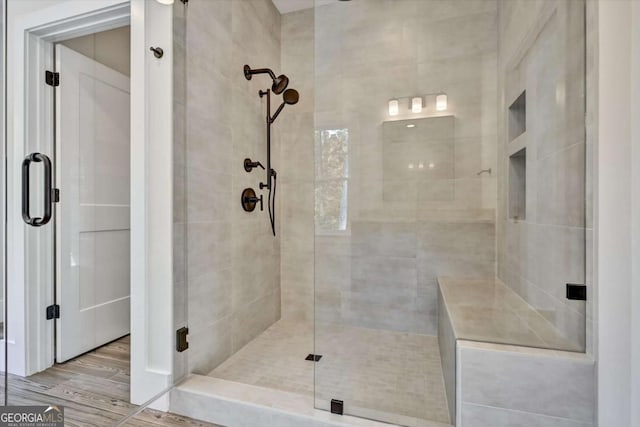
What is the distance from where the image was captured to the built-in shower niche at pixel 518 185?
148 cm

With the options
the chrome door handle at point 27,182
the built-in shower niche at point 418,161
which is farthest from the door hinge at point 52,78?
the built-in shower niche at point 418,161

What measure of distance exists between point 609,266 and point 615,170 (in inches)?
12.8

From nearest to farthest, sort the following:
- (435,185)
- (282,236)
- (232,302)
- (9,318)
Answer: (9,318), (435,185), (232,302), (282,236)

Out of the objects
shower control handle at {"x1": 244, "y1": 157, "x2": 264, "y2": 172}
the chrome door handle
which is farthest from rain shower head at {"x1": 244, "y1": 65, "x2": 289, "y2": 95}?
the chrome door handle

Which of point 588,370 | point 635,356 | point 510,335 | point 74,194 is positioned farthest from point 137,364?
point 635,356

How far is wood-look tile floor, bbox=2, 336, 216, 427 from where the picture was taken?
1.34 meters

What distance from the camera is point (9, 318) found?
133 cm

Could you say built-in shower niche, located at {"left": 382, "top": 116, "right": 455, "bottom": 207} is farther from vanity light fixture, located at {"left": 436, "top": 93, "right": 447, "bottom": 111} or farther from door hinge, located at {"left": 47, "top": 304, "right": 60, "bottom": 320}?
door hinge, located at {"left": 47, "top": 304, "right": 60, "bottom": 320}

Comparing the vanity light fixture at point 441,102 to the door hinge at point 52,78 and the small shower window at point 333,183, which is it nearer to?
the small shower window at point 333,183

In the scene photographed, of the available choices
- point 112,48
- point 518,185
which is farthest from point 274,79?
point 518,185

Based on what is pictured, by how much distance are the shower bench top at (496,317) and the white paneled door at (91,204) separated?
1.86m

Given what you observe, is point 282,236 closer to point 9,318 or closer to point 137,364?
point 137,364

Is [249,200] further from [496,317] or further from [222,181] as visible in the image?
[496,317]

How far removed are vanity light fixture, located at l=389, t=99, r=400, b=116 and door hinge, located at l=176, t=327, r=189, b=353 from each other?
165cm
